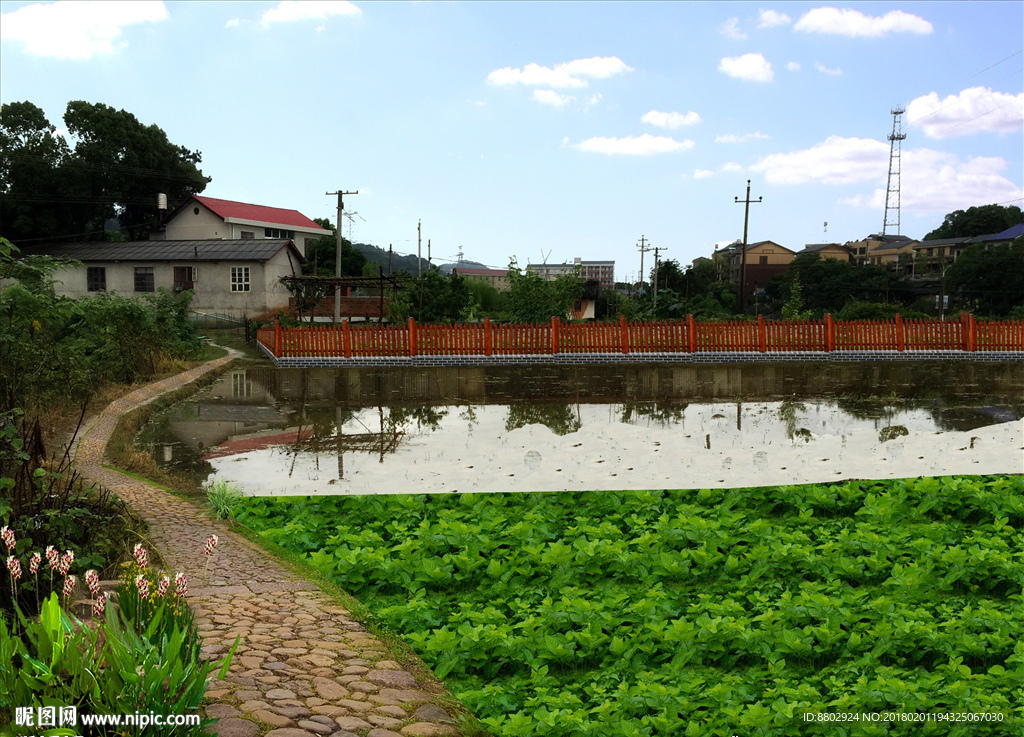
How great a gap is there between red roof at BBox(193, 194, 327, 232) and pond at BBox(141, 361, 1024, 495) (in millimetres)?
30209

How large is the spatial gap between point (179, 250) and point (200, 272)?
2203 mm

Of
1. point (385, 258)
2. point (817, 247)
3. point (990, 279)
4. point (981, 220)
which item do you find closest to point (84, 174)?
point (990, 279)

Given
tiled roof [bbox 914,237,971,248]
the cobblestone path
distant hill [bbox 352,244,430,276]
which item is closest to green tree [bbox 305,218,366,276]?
the cobblestone path

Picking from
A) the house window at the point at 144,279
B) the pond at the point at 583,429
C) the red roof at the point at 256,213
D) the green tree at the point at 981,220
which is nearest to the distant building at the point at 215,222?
the red roof at the point at 256,213

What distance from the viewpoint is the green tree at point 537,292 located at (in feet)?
86.7

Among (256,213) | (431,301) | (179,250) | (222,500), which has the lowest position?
(222,500)

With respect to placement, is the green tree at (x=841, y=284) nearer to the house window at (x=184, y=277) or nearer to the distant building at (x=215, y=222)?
the distant building at (x=215, y=222)

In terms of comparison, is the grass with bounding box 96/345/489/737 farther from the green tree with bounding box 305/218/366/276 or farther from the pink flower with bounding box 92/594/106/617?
the green tree with bounding box 305/218/366/276

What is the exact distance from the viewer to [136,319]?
655 inches

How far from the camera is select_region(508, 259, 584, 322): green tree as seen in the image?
2644 cm

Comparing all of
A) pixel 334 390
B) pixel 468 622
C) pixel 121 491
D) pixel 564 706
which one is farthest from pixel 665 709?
pixel 334 390

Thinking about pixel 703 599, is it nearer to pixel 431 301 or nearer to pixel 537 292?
pixel 537 292

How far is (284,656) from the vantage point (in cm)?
455

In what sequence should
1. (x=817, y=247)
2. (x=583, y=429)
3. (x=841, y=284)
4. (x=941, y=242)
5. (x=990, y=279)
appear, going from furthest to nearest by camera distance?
1. (x=817, y=247)
2. (x=941, y=242)
3. (x=841, y=284)
4. (x=990, y=279)
5. (x=583, y=429)
